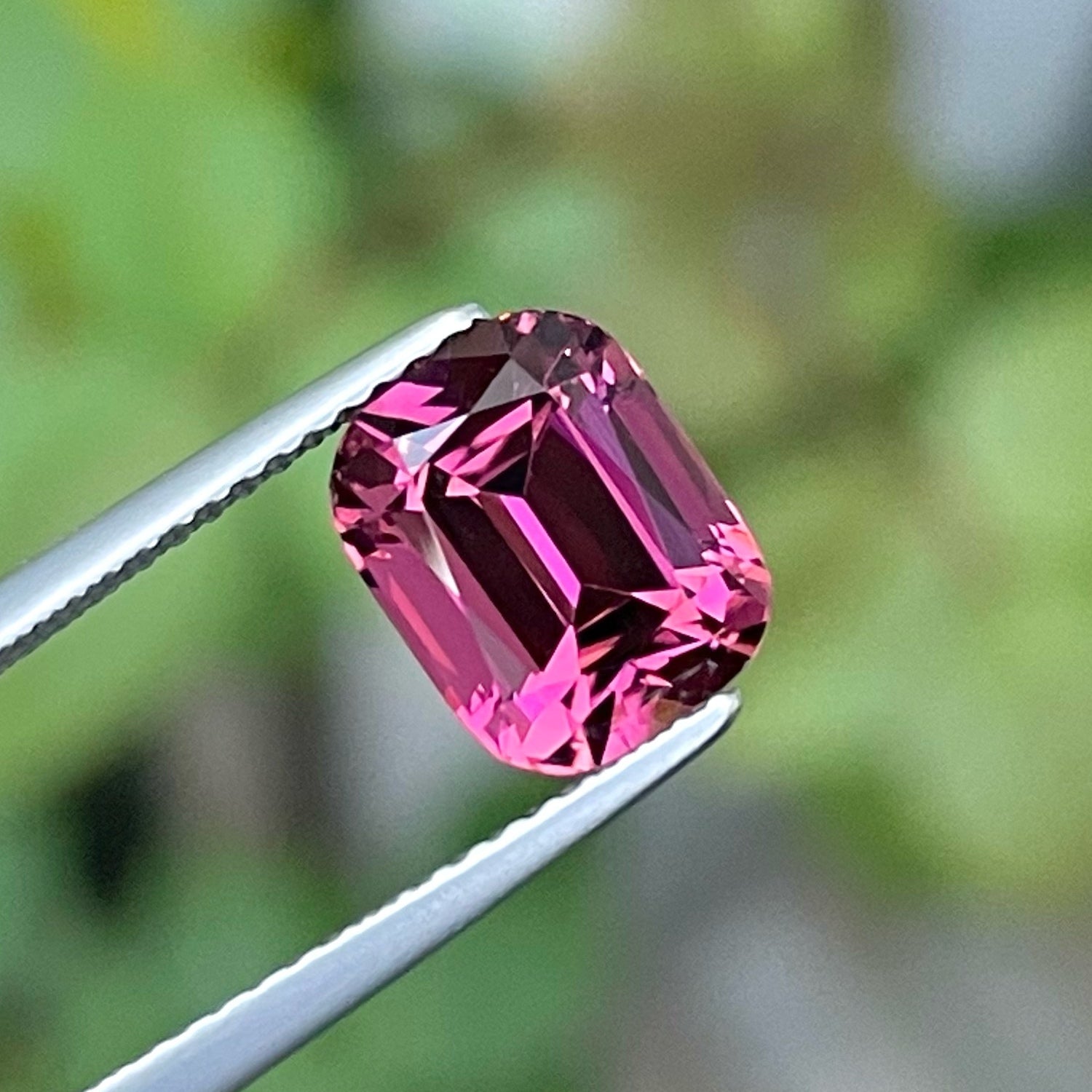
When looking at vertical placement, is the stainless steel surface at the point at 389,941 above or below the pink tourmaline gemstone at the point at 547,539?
below

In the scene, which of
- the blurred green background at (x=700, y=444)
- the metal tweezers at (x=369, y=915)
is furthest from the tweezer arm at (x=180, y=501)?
the blurred green background at (x=700, y=444)

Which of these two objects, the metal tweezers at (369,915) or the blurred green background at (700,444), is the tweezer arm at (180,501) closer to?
the metal tweezers at (369,915)

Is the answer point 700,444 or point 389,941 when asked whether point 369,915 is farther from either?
point 700,444

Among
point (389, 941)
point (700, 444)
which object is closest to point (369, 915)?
point (389, 941)

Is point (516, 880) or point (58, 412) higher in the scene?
point (58, 412)

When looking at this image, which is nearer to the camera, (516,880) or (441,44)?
(516,880)

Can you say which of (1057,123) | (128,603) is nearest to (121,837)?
(128,603)

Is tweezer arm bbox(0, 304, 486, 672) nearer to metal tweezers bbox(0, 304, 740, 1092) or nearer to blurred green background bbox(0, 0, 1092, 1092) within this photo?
metal tweezers bbox(0, 304, 740, 1092)

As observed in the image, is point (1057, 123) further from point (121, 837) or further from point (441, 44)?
point (121, 837)
